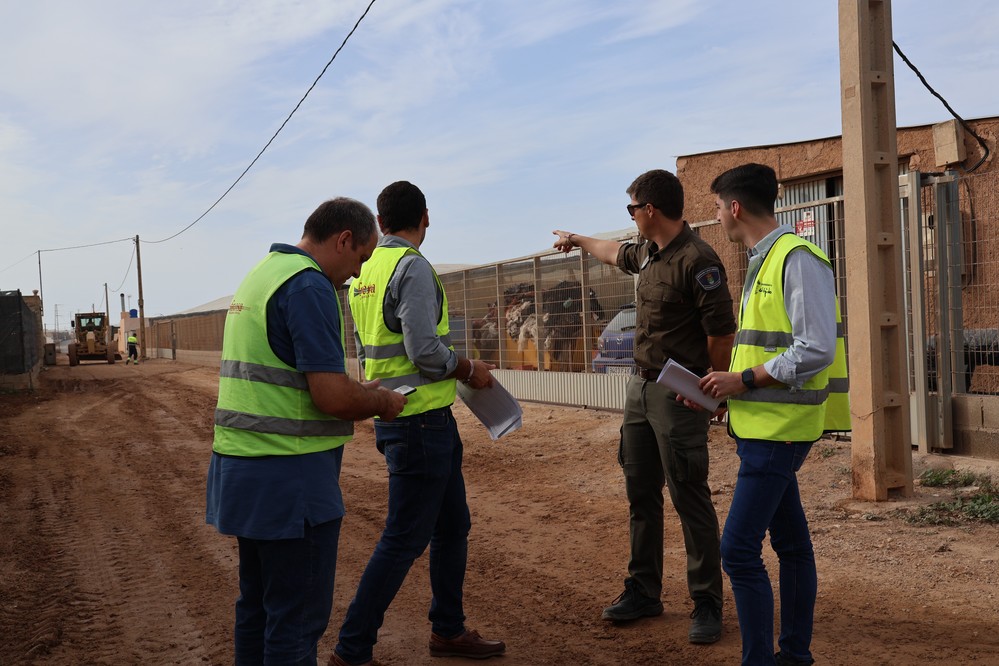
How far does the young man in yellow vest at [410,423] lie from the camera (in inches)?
153

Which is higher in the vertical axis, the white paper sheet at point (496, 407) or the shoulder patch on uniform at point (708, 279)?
the shoulder patch on uniform at point (708, 279)

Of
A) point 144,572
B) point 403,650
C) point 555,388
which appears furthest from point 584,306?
point 403,650

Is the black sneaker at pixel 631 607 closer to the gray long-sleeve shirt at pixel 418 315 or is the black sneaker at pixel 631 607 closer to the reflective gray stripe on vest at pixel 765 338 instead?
the gray long-sleeve shirt at pixel 418 315

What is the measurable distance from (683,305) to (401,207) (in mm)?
1461

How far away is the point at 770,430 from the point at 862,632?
1725 millimetres

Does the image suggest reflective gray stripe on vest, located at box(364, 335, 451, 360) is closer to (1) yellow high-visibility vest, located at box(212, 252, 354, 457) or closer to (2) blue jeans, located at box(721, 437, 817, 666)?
(1) yellow high-visibility vest, located at box(212, 252, 354, 457)

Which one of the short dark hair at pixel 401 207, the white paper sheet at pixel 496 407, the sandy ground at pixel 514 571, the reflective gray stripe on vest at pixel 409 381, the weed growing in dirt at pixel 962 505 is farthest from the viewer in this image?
the weed growing in dirt at pixel 962 505

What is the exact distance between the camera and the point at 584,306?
1255 centimetres

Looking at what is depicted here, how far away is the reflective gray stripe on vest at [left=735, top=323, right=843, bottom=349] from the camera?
340 centimetres

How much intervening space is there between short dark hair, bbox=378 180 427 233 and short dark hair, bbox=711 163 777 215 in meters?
1.41

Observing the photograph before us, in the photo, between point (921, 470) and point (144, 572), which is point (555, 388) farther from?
point (144, 572)

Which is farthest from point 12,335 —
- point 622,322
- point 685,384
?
point 685,384

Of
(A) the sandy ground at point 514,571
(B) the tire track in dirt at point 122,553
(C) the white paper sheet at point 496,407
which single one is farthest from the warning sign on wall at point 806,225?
(B) the tire track in dirt at point 122,553

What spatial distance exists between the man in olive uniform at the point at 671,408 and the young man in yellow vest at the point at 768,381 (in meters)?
0.71
